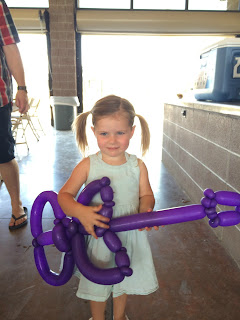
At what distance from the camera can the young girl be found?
2.52 feet

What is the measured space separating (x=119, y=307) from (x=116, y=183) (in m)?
0.45

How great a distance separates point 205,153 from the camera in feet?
5.59

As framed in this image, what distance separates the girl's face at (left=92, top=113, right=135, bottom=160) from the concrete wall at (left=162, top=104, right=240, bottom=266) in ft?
2.35

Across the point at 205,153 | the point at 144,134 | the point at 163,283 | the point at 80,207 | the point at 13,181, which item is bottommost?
the point at 163,283

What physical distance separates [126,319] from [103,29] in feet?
16.6

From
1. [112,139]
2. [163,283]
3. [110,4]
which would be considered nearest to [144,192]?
[112,139]

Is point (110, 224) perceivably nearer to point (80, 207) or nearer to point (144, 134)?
point (80, 207)

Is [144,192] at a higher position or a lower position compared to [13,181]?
higher

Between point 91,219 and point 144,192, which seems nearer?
point 91,219

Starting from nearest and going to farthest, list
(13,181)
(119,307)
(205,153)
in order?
1. (119,307)
2. (13,181)
3. (205,153)

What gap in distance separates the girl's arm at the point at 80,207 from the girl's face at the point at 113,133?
9cm

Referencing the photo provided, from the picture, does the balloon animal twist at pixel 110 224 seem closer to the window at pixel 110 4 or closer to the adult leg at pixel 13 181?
the adult leg at pixel 13 181

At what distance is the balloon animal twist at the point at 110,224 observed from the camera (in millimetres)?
613

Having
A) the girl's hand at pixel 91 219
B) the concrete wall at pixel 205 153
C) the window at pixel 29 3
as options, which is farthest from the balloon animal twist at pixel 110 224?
the window at pixel 29 3
